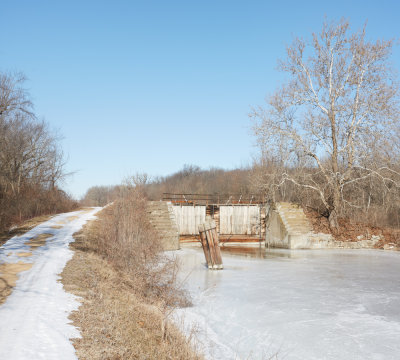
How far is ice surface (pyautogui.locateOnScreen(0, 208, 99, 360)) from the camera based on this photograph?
196 inches

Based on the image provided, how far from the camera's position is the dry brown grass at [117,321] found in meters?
5.47

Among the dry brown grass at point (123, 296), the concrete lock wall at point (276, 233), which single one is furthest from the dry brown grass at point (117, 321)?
the concrete lock wall at point (276, 233)

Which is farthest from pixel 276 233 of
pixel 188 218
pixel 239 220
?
pixel 188 218

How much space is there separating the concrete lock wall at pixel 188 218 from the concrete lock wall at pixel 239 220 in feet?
5.57

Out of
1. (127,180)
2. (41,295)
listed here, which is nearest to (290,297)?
(41,295)

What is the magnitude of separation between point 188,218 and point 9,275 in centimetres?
1736

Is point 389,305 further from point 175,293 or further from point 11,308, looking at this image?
point 11,308

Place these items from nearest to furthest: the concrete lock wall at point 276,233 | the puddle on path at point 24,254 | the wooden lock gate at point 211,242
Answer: the puddle on path at point 24,254 → the wooden lock gate at point 211,242 → the concrete lock wall at point 276,233

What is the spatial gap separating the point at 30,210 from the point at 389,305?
20898 mm

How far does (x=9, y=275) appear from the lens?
9078 mm

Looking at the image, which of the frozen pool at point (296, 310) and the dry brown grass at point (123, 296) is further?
the frozen pool at point (296, 310)

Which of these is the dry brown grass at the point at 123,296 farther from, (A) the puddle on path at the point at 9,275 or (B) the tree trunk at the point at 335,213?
(B) the tree trunk at the point at 335,213

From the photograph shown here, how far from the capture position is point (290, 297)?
1058cm

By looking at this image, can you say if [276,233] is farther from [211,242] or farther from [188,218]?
[211,242]
